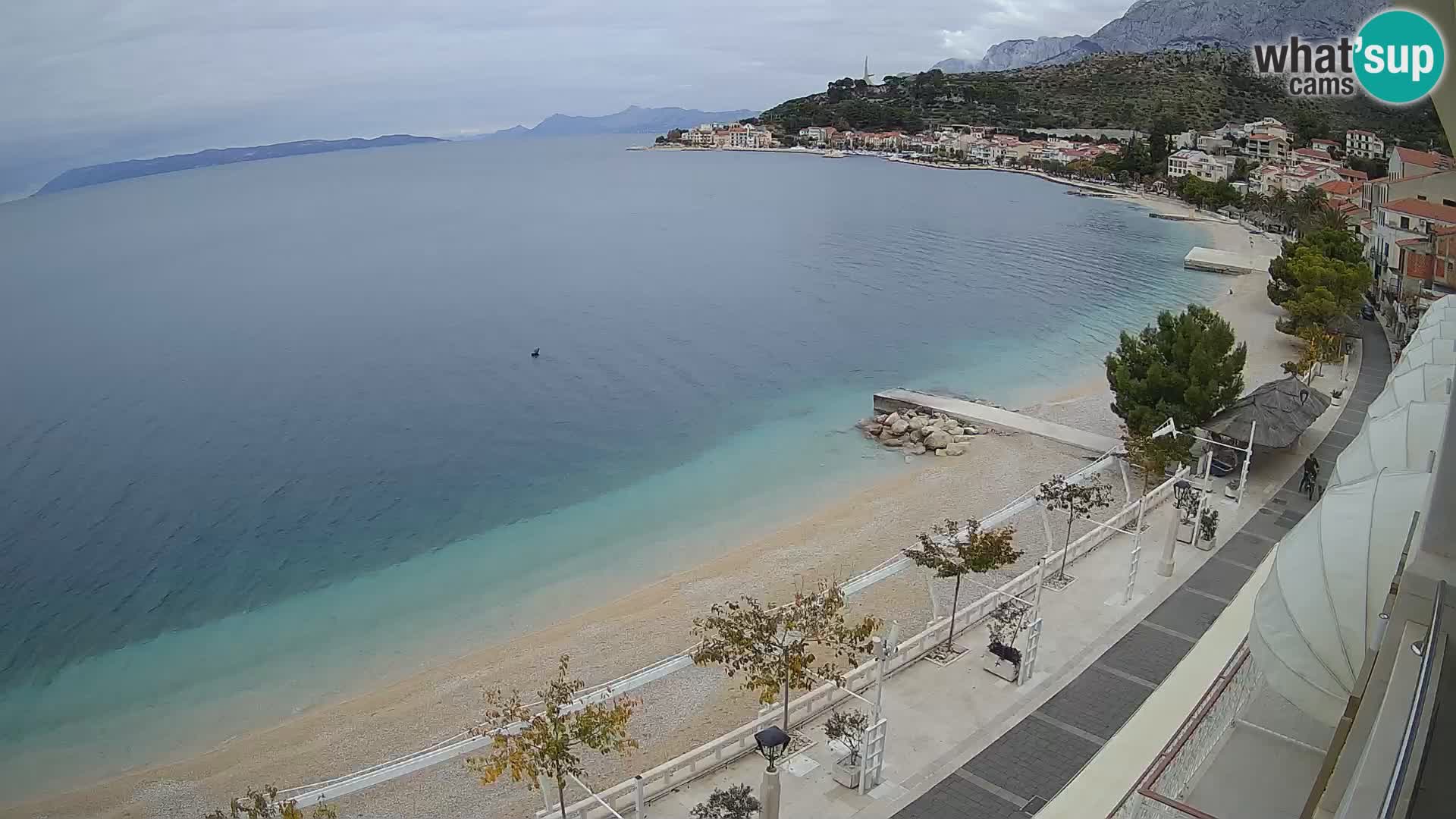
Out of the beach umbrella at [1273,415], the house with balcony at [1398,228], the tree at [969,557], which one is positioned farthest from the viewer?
the house with balcony at [1398,228]

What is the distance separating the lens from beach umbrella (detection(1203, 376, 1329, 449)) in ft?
65.4

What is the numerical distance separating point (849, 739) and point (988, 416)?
18804 millimetres

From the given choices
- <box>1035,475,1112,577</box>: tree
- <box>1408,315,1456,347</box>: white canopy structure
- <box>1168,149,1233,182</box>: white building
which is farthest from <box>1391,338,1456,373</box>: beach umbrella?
<box>1168,149,1233,182</box>: white building

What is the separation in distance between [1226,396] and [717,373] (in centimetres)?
2051

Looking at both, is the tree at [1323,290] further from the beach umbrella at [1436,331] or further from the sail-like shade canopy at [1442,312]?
the beach umbrella at [1436,331]

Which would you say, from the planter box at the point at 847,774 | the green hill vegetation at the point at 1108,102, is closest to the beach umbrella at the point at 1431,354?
the planter box at the point at 847,774

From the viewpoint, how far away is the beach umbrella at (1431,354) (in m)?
12.7

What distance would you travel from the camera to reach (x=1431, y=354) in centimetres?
1328

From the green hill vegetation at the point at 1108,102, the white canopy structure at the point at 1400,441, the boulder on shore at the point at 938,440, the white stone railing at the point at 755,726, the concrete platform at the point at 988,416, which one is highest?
the green hill vegetation at the point at 1108,102

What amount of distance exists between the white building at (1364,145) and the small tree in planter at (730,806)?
99165 mm

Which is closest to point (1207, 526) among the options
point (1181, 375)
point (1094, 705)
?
point (1181, 375)

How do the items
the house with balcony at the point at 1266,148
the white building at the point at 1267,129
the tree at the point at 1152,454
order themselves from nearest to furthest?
the tree at the point at 1152,454, the house with balcony at the point at 1266,148, the white building at the point at 1267,129

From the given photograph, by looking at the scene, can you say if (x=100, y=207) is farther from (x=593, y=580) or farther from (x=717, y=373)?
(x=593, y=580)

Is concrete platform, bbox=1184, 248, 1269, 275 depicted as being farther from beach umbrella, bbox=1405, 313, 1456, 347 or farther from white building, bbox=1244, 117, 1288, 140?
white building, bbox=1244, 117, 1288, 140
